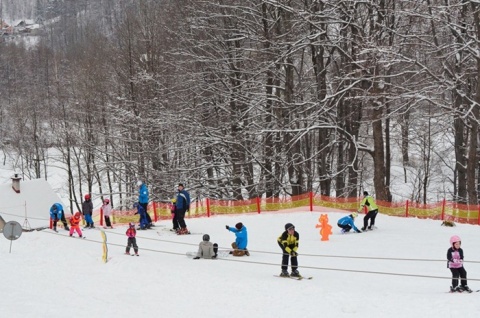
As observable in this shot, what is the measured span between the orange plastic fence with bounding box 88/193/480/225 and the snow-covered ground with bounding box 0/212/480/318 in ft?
5.81

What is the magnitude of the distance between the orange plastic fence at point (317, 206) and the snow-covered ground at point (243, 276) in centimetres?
177

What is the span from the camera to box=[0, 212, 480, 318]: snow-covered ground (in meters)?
11.7

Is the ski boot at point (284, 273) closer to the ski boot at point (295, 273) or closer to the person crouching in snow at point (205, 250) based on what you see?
the ski boot at point (295, 273)

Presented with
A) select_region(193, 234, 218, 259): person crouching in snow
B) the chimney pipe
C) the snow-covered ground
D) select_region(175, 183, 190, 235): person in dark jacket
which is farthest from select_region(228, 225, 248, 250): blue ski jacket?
the chimney pipe

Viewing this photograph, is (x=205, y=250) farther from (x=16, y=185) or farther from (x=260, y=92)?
(x=16, y=185)

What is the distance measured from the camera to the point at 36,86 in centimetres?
9088

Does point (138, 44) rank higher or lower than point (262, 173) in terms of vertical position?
higher

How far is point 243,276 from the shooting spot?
Result: 15.1 meters

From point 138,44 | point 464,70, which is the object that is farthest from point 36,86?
point 464,70

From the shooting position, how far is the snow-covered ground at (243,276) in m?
11.7

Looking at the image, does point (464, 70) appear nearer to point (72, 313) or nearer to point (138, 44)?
point (138, 44)

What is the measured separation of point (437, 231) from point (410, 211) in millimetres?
4432

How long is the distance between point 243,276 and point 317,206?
514 inches

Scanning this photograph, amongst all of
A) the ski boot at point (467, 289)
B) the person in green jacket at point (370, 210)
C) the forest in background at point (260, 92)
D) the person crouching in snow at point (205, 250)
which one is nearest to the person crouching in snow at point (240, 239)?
the person crouching in snow at point (205, 250)
